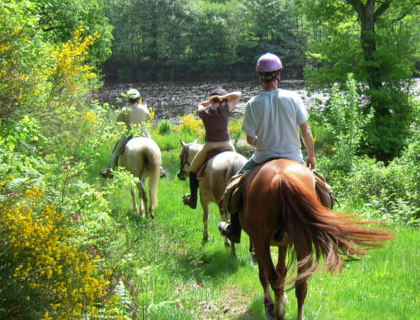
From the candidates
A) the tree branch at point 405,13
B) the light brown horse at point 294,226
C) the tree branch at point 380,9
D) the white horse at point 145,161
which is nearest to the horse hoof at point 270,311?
the light brown horse at point 294,226

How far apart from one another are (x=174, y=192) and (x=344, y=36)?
1242 cm

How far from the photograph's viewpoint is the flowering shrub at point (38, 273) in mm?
3422

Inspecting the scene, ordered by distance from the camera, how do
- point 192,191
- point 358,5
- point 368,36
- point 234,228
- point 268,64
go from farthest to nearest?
point 358,5, point 368,36, point 192,191, point 234,228, point 268,64

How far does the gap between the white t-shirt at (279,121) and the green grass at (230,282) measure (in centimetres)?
147

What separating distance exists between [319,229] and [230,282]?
94.5 inches

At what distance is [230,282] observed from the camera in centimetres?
651

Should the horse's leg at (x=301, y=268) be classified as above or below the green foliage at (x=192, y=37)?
below

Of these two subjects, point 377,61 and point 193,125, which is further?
point 193,125

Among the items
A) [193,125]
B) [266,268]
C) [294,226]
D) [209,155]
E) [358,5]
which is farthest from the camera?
[193,125]

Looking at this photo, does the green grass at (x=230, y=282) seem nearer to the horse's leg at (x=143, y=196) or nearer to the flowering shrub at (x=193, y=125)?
the horse's leg at (x=143, y=196)

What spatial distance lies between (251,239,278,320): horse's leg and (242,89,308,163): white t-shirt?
1004mm

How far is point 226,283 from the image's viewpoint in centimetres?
647

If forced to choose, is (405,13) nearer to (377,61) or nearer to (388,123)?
(377,61)

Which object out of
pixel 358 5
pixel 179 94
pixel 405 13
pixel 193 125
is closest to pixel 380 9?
pixel 358 5
